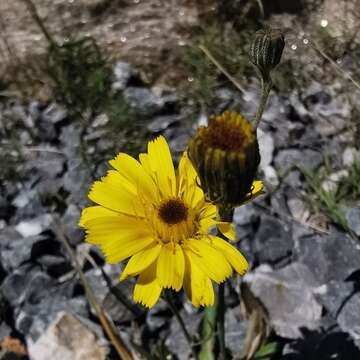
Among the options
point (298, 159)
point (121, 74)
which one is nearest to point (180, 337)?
point (298, 159)

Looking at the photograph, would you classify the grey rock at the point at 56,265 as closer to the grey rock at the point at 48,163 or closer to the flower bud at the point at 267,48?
the grey rock at the point at 48,163

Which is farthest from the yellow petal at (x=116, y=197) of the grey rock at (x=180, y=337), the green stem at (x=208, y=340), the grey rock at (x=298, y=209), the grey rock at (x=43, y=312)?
the grey rock at (x=298, y=209)

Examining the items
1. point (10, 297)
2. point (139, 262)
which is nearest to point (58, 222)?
point (10, 297)

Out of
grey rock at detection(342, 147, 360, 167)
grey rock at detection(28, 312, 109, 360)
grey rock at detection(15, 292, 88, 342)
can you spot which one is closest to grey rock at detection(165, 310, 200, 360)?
grey rock at detection(28, 312, 109, 360)

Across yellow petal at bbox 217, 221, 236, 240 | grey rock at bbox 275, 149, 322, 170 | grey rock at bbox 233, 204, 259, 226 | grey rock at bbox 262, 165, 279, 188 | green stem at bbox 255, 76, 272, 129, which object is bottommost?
grey rock at bbox 233, 204, 259, 226

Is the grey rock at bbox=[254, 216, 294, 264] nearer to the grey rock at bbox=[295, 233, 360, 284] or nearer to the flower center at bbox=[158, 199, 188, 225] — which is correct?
the grey rock at bbox=[295, 233, 360, 284]

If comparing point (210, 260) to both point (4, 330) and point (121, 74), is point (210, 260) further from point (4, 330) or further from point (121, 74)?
point (121, 74)

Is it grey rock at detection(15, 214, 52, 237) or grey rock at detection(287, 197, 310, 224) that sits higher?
grey rock at detection(287, 197, 310, 224)

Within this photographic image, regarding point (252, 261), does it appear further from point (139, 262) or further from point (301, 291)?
point (139, 262)

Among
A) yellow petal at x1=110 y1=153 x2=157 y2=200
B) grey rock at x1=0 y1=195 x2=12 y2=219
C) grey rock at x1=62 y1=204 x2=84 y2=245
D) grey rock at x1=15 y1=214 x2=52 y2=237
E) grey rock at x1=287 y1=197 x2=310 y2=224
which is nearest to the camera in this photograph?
yellow petal at x1=110 y1=153 x2=157 y2=200
